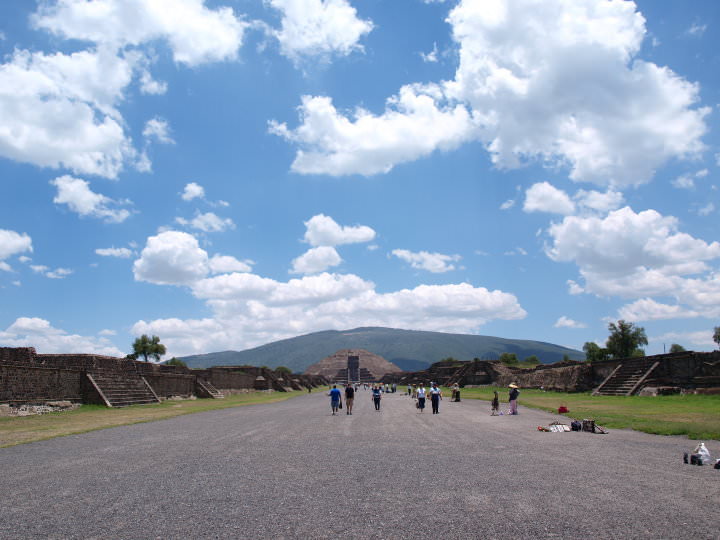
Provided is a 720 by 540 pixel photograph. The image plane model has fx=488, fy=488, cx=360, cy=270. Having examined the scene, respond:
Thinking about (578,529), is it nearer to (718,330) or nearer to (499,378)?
(499,378)

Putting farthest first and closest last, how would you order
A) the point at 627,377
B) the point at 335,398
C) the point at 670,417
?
the point at 627,377 < the point at 335,398 < the point at 670,417

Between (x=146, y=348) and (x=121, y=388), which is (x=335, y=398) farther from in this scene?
(x=146, y=348)

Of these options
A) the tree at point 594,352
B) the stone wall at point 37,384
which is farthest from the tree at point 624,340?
the stone wall at point 37,384

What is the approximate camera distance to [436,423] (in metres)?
20.1

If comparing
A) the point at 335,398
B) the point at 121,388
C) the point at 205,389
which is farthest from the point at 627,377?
the point at 205,389

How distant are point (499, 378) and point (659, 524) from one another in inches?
2491

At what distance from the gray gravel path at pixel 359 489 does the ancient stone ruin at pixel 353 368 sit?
12832cm

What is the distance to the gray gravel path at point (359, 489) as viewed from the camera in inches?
236

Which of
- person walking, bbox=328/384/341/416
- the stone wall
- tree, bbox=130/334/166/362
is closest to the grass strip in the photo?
the stone wall

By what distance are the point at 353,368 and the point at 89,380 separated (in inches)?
4815

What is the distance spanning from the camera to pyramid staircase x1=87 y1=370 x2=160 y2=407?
2860 cm

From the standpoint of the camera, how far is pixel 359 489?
26.0ft

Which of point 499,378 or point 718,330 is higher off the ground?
point 718,330

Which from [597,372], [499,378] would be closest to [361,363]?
[499,378]
